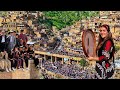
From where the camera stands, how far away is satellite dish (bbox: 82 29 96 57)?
21.0ft

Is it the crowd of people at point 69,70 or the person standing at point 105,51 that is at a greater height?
the person standing at point 105,51

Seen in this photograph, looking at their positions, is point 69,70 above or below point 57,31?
below

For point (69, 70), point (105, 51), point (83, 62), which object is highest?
point (105, 51)

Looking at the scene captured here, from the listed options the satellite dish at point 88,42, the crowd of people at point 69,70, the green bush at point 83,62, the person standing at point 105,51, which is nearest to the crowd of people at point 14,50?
the crowd of people at point 69,70

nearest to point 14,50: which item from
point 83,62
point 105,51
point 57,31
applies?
point 57,31

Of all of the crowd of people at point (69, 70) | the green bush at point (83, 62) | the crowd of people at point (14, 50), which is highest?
the crowd of people at point (14, 50)

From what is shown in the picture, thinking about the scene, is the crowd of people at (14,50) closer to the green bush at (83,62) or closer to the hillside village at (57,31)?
the hillside village at (57,31)

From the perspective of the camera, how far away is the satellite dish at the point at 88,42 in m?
6.41

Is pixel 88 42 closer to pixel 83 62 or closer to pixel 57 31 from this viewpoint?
pixel 83 62

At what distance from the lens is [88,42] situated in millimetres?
6406

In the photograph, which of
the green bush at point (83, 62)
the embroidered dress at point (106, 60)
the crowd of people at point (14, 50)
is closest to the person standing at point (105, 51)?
the embroidered dress at point (106, 60)
